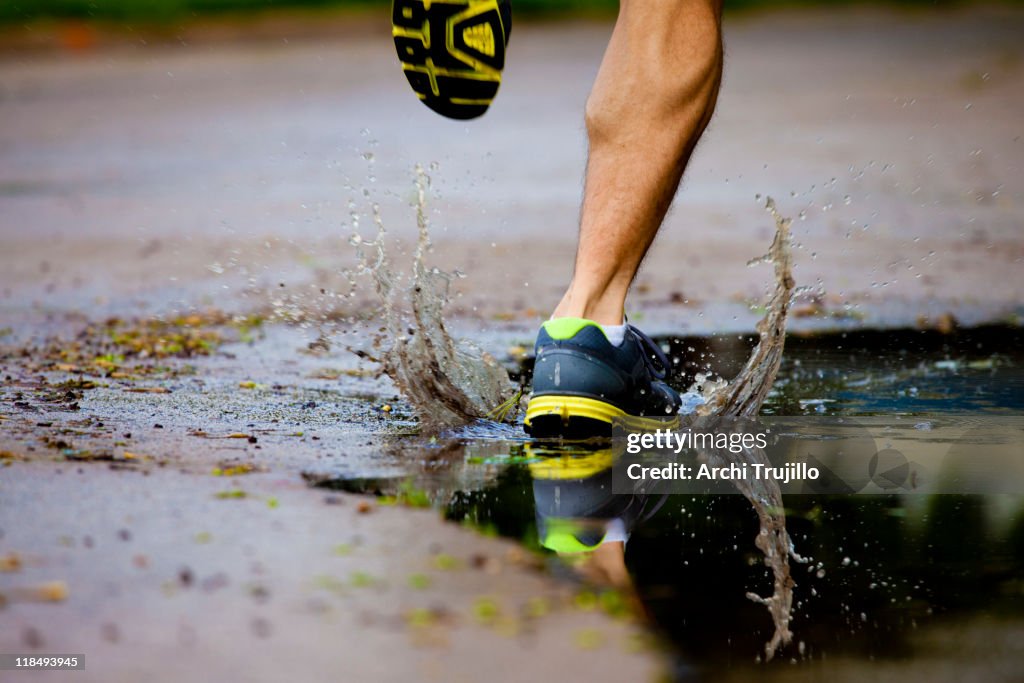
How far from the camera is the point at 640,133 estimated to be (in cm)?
318

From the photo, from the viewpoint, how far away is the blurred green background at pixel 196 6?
18266 mm

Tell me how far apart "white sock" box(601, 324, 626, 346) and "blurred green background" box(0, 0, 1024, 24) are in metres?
15.8

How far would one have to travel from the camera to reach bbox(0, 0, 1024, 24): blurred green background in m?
18.3

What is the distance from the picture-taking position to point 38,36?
1773 centimetres

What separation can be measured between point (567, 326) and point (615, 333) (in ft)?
0.38

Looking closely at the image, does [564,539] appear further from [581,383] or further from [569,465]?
→ [581,383]

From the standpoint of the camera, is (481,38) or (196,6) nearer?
(481,38)

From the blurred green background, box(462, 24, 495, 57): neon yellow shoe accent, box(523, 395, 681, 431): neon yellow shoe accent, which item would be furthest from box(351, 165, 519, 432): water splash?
the blurred green background

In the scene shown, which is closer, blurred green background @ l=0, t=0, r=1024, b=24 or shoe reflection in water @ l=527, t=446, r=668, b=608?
shoe reflection in water @ l=527, t=446, r=668, b=608

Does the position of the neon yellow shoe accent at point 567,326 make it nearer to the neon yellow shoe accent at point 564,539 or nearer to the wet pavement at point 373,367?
the wet pavement at point 373,367

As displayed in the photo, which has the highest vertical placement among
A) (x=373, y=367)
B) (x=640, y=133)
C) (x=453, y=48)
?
(x=453, y=48)

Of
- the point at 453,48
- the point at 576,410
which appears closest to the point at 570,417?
the point at 576,410

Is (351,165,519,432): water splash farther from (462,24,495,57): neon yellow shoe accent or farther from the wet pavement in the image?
(462,24,495,57): neon yellow shoe accent

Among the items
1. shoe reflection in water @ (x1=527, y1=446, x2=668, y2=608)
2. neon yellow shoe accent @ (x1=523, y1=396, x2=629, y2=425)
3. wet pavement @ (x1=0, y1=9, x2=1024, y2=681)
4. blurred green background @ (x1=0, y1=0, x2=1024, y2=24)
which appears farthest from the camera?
blurred green background @ (x1=0, y1=0, x2=1024, y2=24)
